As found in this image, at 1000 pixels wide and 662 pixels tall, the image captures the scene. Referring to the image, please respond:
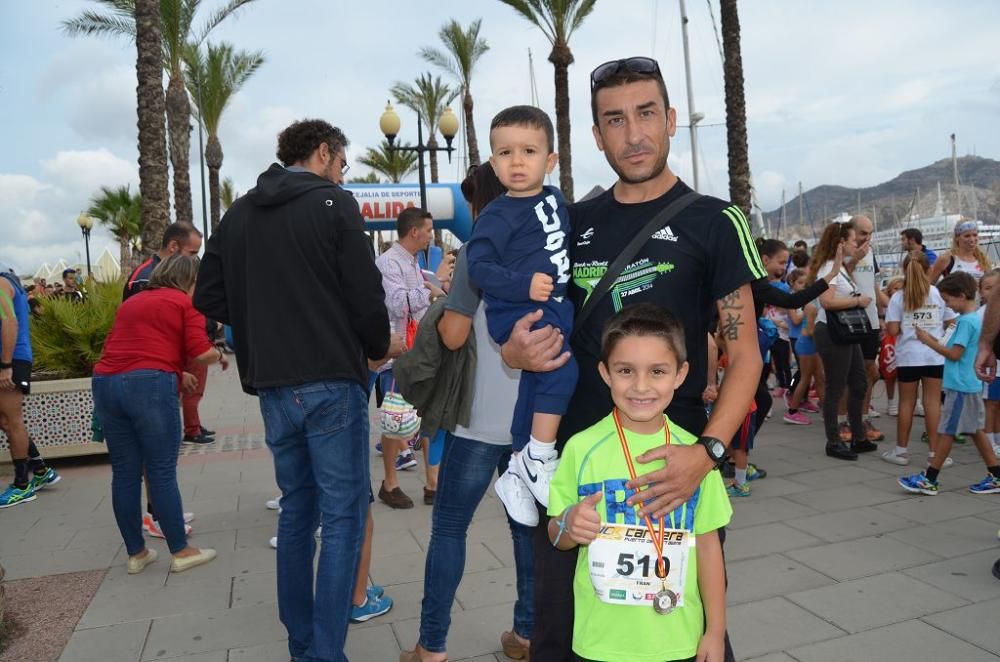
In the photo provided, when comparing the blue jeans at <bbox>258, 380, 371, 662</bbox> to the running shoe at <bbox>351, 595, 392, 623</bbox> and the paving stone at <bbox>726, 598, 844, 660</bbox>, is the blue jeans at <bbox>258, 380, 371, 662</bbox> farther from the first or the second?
the paving stone at <bbox>726, 598, 844, 660</bbox>

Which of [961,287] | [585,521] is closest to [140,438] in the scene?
[585,521]

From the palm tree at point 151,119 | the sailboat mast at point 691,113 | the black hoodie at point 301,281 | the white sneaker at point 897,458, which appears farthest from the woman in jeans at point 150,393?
the sailboat mast at point 691,113

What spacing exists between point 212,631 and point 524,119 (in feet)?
9.74

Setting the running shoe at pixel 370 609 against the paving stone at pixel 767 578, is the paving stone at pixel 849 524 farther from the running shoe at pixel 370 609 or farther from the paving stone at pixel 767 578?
the running shoe at pixel 370 609

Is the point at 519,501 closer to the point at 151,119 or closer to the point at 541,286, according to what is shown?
the point at 541,286

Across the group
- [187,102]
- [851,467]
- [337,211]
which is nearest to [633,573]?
[337,211]

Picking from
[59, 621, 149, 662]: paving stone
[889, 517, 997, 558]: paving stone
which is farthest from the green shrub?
[889, 517, 997, 558]: paving stone

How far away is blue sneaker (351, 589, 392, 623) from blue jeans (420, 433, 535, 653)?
0.83m

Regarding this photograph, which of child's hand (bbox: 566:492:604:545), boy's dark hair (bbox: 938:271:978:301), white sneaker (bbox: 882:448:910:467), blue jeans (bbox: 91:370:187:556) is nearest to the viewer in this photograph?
child's hand (bbox: 566:492:604:545)

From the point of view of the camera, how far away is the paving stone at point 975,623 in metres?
3.35

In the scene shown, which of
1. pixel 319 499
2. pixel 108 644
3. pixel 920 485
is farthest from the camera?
pixel 920 485

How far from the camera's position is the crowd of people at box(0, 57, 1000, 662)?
193cm

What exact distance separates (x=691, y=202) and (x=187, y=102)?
2320 centimetres

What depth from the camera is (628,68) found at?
2.12m
